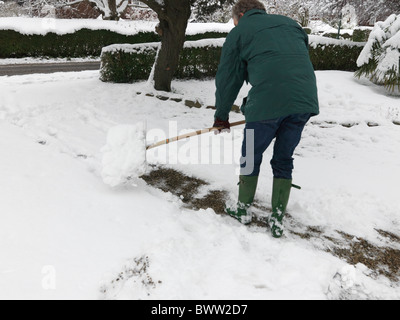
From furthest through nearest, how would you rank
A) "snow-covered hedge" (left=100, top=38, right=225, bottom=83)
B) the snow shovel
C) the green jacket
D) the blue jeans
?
"snow-covered hedge" (left=100, top=38, right=225, bottom=83)
the snow shovel
the blue jeans
the green jacket

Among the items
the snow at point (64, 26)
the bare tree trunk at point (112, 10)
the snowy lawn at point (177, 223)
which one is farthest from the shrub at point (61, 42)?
the snowy lawn at point (177, 223)

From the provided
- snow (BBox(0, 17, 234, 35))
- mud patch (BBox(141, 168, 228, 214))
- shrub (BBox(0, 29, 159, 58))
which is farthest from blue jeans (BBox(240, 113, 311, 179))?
snow (BBox(0, 17, 234, 35))

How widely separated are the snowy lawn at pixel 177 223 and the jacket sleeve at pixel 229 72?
1.10 m

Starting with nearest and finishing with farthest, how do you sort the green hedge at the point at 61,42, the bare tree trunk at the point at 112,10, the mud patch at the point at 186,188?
1. the mud patch at the point at 186,188
2. the green hedge at the point at 61,42
3. the bare tree trunk at the point at 112,10

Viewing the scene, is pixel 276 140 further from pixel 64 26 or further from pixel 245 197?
pixel 64 26

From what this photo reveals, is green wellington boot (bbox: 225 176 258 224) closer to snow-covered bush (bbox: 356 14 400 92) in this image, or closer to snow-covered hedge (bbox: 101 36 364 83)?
snow-covered hedge (bbox: 101 36 364 83)

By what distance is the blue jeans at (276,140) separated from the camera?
2455 millimetres

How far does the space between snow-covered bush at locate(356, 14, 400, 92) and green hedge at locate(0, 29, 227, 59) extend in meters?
12.5

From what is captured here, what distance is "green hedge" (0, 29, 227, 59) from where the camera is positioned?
48.7 feet

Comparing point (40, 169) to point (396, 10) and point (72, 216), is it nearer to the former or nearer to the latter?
point (72, 216)

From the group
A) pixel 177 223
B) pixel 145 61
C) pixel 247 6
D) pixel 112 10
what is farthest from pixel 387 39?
pixel 112 10

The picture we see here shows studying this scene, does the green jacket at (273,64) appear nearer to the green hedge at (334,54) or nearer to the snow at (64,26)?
the green hedge at (334,54)

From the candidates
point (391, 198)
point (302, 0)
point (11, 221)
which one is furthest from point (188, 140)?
point (302, 0)

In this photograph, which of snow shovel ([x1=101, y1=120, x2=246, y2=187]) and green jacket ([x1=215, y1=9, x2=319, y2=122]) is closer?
green jacket ([x1=215, y1=9, x2=319, y2=122])
